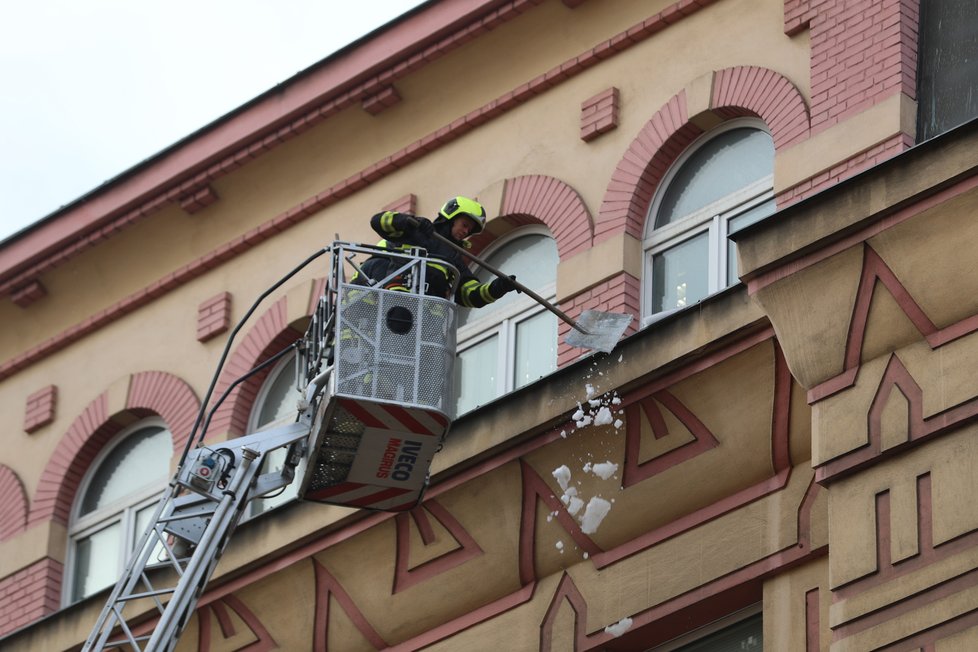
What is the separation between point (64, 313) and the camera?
25188mm

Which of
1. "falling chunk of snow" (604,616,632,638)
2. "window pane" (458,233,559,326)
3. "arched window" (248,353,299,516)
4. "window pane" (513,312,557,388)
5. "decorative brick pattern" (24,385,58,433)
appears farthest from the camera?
"decorative brick pattern" (24,385,58,433)

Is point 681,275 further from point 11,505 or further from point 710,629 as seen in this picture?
point 11,505

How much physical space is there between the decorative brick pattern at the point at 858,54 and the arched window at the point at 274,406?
5762mm

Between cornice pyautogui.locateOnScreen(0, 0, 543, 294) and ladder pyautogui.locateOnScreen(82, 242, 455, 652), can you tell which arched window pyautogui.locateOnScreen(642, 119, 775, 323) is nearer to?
cornice pyautogui.locateOnScreen(0, 0, 543, 294)

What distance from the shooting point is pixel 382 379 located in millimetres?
18062

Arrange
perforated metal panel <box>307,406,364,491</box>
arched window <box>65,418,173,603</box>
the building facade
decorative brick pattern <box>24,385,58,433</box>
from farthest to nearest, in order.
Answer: decorative brick pattern <box>24,385,58,433</box> < arched window <box>65,418,173,603</box> < perforated metal panel <box>307,406,364,491</box> < the building facade

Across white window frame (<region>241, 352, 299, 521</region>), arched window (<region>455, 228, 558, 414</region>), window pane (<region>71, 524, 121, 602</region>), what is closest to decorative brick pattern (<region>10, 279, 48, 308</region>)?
window pane (<region>71, 524, 121, 602</region>)

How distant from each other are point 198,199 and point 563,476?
19.5ft

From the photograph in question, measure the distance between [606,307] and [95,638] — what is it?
456 cm

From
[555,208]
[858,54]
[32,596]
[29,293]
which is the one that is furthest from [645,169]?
[32,596]

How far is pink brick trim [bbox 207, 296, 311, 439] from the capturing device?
23.2m

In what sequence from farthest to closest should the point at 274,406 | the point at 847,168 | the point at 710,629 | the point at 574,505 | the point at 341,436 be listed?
the point at 274,406, the point at 574,505, the point at 847,168, the point at 710,629, the point at 341,436

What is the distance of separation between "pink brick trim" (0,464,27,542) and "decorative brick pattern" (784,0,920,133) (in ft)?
29.4

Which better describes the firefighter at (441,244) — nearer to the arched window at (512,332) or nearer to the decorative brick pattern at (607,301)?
the decorative brick pattern at (607,301)
